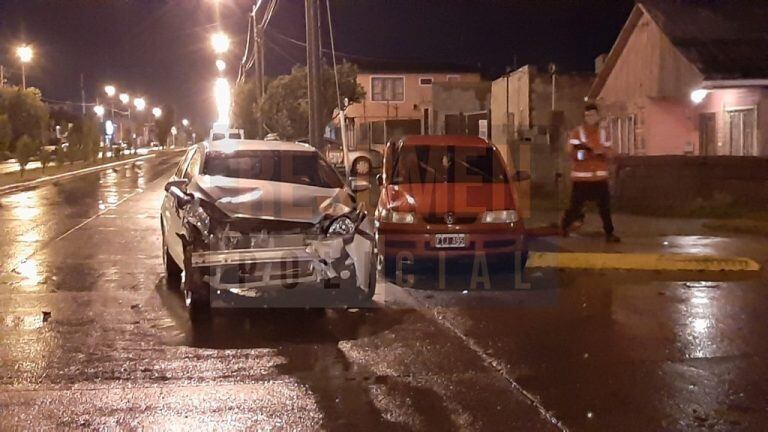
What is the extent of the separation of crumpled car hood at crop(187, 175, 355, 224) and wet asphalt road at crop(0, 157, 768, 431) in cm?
100

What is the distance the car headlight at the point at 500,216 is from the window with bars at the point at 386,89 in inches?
1814

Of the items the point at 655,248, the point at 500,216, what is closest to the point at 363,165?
the point at 655,248

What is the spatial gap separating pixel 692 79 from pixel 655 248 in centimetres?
999

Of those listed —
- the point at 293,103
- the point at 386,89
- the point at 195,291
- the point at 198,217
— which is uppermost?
the point at 386,89

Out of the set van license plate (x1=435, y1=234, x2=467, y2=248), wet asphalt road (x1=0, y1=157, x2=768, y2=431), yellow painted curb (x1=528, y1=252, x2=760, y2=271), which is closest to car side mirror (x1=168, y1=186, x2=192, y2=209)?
wet asphalt road (x1=0, y1=157, x2=768, y2=431)

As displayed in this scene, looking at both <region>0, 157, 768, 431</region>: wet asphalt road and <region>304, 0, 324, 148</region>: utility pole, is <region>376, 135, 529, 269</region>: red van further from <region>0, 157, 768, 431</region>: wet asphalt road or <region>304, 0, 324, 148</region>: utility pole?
<region>304, 0, 324, 148</region>: utility pole

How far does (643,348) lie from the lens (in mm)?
7344

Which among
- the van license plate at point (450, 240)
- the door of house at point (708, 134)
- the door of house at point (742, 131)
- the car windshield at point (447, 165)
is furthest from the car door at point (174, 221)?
the door of house at point (708, 134)

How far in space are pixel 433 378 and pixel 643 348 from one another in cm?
192

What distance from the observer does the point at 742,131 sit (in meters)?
20.6

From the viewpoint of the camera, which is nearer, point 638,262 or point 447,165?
point 638,262

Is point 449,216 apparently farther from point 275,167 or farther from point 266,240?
point 266,240

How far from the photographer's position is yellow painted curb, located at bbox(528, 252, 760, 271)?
10.9 meters

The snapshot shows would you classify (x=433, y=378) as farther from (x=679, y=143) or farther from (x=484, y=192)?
(x=679, y=143)
